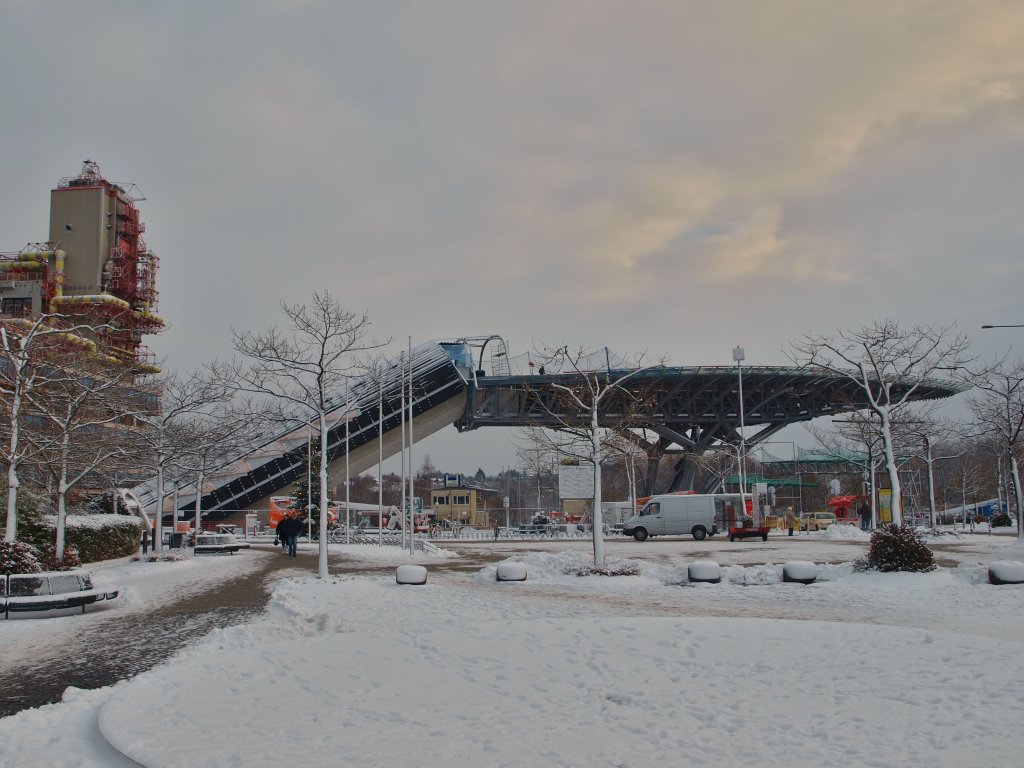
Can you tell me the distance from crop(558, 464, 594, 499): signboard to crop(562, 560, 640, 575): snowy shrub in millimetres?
38233

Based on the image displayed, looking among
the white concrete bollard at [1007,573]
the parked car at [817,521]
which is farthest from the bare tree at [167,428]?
the parked car at [817,521]

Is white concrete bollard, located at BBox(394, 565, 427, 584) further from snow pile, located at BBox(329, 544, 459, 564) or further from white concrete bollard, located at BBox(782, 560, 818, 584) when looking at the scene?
snow pile, located at BBox(329, 544, 459, 564)

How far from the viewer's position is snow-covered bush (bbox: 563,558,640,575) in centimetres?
2003

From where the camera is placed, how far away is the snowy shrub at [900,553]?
59.3ft

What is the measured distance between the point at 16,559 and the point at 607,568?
13.5 meters

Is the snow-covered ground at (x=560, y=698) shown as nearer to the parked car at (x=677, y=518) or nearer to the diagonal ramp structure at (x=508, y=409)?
the parked car at (x=677, y=518)

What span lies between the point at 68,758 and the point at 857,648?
8.28 metres

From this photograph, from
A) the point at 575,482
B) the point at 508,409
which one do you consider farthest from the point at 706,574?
the point at 508,409

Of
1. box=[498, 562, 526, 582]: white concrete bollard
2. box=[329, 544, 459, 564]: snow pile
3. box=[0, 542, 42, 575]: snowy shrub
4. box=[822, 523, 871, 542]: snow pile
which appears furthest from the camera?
box=[822, 523, 871, 542]: snow pile

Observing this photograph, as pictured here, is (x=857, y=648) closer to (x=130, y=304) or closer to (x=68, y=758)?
(x=68, y=758)

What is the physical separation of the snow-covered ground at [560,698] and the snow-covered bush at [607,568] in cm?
739

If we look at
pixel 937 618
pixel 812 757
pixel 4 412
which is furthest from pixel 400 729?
pixel 4 412

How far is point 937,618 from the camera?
13.2m

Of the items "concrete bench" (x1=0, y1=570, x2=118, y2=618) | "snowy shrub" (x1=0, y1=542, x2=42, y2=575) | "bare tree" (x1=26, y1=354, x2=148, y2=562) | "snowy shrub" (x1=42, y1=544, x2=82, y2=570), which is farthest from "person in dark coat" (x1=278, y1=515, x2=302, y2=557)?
"concrete bench" (x1=0, y1=570, x2=118, y2=618)
